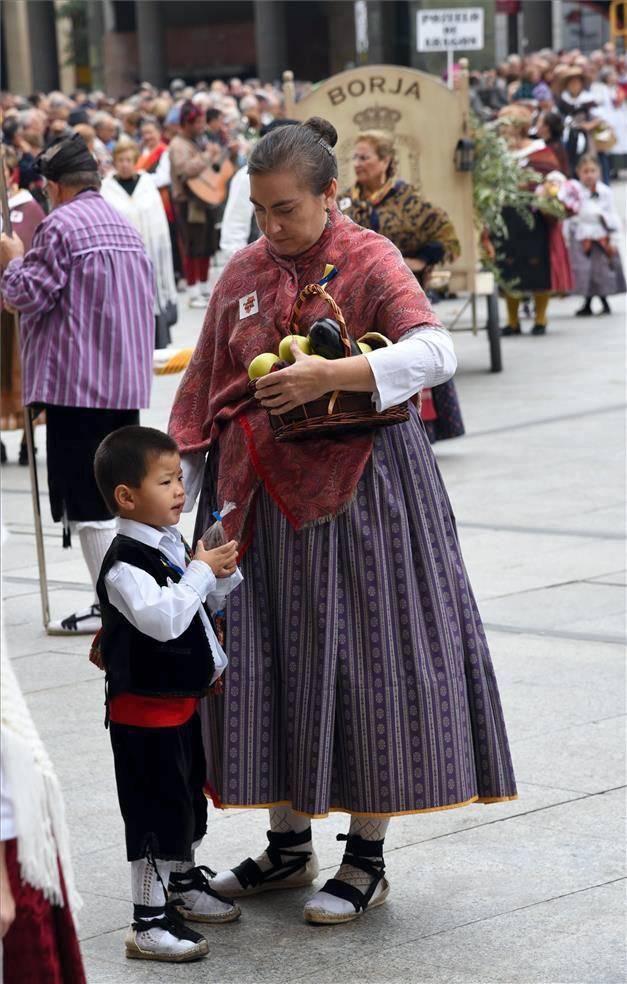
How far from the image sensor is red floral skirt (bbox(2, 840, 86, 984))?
2.39m

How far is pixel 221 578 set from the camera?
3.77 meters

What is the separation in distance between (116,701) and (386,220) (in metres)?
5.72

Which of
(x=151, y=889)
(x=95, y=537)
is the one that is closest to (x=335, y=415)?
(x=151, y=889)

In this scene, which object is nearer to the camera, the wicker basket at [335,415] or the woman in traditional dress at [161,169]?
the wicker basket at [335,415]

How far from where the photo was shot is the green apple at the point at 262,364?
3.78m

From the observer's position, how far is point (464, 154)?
1199cm

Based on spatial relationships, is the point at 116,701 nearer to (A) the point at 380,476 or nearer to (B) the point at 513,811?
(A) the point at 380,476

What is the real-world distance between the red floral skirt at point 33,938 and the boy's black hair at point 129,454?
137cm

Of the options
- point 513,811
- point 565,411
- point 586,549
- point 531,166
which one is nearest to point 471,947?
point 513,811

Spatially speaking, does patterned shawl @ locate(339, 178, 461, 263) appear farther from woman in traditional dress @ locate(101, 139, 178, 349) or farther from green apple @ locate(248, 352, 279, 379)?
green apple @ locate(248, 352, 279, 379)

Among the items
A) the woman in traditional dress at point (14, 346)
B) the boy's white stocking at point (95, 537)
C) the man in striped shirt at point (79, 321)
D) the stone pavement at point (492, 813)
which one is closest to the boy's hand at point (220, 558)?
the stone pavement at point (492, 813)

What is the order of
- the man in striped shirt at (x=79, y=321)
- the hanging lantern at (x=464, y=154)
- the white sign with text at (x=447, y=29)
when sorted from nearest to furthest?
the man in striped shirt at (x=79, y=321) → the hanging lantern at (x=464, y=154) → the white sign with text at (x=447, y=29)

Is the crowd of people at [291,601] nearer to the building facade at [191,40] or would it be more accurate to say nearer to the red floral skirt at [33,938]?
the red floral skirt at [33,938]

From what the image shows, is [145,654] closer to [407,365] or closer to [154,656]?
[154,656]
